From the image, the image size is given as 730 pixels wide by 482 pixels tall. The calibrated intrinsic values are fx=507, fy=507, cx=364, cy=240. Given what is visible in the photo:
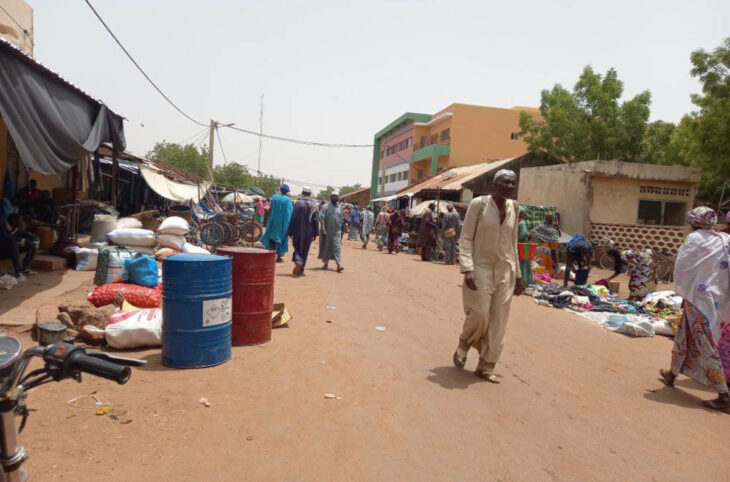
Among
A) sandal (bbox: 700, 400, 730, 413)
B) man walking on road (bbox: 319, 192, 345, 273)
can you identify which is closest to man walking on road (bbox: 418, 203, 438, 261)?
man walking on road (bbox: 319, 192, 345, 273)

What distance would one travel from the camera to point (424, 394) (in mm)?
3967

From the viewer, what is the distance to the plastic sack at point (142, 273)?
5.89m

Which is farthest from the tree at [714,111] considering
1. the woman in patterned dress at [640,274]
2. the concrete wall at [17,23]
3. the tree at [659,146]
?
the concrete wall at [17,23]

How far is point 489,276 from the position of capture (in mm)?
4402

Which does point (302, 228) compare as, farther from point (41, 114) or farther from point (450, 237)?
point (450, 237)

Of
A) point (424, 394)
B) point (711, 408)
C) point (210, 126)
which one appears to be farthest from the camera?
point (210, 126)

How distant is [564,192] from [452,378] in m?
15.9

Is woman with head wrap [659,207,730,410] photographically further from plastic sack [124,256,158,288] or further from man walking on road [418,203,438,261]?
man walking on road [418,203,438,261]

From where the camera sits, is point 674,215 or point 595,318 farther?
point 674,215

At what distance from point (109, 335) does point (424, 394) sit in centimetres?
276

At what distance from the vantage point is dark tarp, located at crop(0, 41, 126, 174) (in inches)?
208

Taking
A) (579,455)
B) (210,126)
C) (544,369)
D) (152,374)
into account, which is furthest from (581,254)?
(210,126)

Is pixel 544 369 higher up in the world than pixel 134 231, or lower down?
lower down

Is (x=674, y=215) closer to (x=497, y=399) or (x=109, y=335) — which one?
(x=497, y=399)
